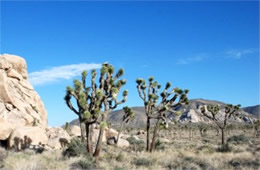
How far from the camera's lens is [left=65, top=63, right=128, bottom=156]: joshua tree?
14508 mm

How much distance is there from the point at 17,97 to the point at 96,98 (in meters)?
13.8

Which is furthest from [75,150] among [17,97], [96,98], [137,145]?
[17,97]

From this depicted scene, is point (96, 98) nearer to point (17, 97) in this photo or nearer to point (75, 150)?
point (75, 150)

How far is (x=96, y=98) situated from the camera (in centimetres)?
1516

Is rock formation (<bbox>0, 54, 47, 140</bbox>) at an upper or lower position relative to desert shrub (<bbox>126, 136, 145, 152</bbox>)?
upper

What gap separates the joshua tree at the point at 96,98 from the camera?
47.6 ft

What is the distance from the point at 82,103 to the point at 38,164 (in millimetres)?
4542

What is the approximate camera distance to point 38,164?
10344 mm

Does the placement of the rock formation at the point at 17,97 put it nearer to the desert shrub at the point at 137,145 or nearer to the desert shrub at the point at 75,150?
the desert shrub at the point at 75,150

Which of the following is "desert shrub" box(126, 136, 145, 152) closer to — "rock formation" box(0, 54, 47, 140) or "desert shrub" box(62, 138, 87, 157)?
"desert shrub" box(62, 138, 87, 157)

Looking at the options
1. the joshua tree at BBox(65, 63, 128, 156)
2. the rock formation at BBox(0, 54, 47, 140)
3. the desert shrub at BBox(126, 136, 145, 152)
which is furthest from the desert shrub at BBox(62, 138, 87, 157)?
the desert shrub at BBox(126, 136, 145, 152)

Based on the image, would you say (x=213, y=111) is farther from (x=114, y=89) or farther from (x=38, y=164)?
(x=38, y=164)

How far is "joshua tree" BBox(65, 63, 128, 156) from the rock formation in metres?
6.95

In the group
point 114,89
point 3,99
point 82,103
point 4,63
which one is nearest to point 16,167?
point 82,103
